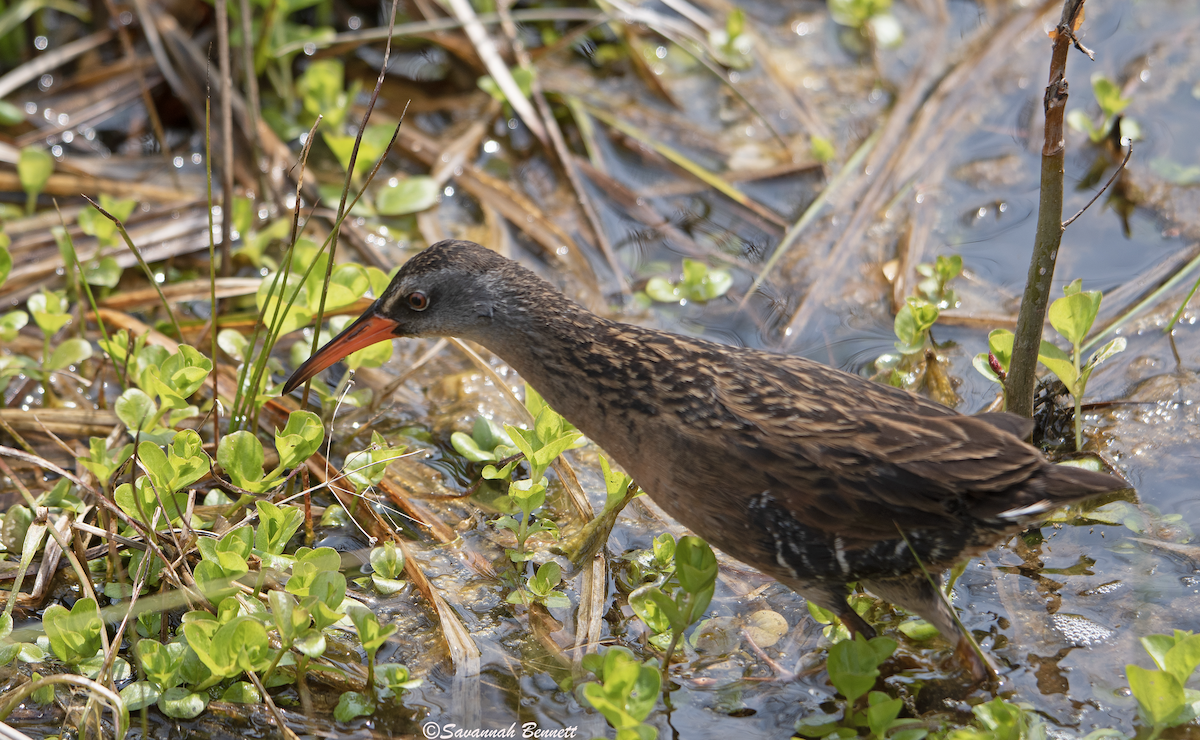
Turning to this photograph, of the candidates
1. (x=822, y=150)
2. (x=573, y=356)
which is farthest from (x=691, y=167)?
(x=573, y=356)

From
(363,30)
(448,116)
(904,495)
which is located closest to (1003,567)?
(904,495)

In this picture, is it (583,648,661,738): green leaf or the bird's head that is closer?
(583,648,661,738): green leaf

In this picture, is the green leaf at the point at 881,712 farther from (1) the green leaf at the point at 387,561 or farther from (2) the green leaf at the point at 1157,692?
(1) the green leaf at the point at 387,561

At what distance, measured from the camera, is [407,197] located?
15.0 ft

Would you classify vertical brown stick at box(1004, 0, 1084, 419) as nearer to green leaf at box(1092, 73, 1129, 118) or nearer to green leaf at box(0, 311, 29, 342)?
green leaf at box(1092, 73, 1129, 118)

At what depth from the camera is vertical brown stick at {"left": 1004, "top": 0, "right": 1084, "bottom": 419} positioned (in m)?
2.87

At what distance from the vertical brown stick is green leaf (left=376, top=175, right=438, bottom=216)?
92.5 inches

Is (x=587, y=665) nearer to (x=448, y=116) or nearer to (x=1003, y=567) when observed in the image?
(x=1003, y=567)

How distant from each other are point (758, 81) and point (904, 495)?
2913 millimetres

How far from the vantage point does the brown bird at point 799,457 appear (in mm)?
2787

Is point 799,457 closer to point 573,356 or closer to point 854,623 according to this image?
point 854,623

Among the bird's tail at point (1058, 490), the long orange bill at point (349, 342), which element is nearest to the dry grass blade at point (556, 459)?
the long orange bill at point (349, 342)

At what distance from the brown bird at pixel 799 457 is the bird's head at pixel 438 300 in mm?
99

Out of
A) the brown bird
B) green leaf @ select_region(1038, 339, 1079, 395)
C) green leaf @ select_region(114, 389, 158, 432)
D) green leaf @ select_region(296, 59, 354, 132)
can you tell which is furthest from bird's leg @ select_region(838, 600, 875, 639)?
green leaf @ select_region(296, 59, 354, 132)
